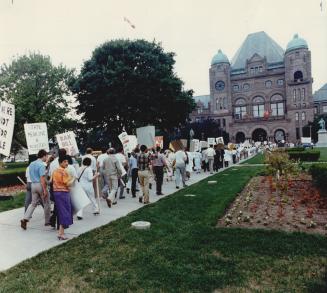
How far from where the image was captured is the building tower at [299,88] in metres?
71.3

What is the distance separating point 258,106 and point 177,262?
76.4 meters

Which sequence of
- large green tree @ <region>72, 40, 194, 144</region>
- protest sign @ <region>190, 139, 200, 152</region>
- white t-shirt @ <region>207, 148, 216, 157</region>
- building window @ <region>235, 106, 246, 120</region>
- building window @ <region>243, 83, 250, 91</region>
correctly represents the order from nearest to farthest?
white t-shirt @ <region>207, 148, 216, 157</region> < protest sign @ <region>190, 139, 200, 152</region> < large green tree @ <region>72, 40, 194, 144</region> < building window @ <region>243, 83, 250, 91</region> < building window @ <region>235, 106, 246, 120</region>

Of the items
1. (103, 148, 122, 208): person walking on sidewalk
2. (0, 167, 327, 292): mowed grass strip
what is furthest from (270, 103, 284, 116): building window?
(0, 167, 327, 292): mowed grass strip

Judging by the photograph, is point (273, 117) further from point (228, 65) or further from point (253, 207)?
point (253, 207)

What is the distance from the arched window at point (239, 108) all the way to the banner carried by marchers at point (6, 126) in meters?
73.4

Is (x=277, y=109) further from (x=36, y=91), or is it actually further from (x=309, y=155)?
(x=36, y=91)

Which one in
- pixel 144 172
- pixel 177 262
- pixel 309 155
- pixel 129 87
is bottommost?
pixel 177 262

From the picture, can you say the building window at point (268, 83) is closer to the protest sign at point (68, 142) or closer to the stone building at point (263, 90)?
the stone building at point (263, 90)

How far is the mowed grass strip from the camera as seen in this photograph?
4547 millimetres

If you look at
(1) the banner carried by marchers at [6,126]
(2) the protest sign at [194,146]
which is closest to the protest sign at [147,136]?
(2) the protest sign at [194,146]

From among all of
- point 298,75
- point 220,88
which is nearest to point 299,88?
point 298,75

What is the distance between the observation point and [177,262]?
5.35m

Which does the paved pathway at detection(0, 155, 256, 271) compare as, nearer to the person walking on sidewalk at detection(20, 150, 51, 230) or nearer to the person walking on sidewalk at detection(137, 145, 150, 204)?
the person walking on sidewalk at detection(20, 150, 51, 230)

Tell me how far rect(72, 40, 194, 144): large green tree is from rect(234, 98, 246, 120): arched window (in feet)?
165
